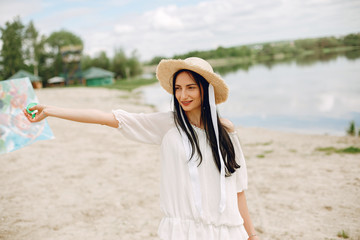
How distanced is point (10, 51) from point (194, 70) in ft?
156

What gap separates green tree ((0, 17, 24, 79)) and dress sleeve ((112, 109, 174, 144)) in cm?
4626

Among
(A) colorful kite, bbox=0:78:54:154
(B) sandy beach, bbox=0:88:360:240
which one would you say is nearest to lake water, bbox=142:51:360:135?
(B) sandy beach, bbox=0:88:360:240

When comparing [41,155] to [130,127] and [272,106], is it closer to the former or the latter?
[130,127]

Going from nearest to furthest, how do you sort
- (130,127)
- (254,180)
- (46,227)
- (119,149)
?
(130,127), (46,227), (254,180), (119,149)

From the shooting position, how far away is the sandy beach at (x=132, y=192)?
3.80 m

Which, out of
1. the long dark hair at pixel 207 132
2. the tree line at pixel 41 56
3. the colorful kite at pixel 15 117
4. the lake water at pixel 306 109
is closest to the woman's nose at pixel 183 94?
the long dark hair at pixel 207 132

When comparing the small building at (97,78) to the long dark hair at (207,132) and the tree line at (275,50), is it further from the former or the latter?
the long dark hair at (207,132)

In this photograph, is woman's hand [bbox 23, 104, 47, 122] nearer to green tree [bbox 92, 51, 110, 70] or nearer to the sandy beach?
the sandy beach

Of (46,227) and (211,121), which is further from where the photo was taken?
(46,227)

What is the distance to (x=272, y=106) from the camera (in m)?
18.1

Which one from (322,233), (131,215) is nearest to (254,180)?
(322,233)

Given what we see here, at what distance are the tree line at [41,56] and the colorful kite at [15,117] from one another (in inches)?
1736

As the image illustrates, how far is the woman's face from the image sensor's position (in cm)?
182

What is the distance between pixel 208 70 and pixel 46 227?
10.9ft
